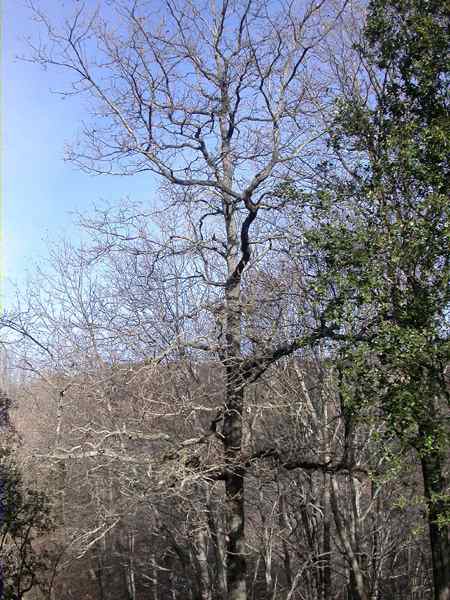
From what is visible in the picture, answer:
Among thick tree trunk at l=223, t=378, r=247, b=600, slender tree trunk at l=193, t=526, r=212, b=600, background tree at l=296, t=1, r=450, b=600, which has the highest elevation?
background tree at l=296, t=1, r=450, b=600

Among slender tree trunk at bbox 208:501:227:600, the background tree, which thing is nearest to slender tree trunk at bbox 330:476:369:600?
the background tree

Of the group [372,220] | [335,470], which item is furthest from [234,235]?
[335,470]

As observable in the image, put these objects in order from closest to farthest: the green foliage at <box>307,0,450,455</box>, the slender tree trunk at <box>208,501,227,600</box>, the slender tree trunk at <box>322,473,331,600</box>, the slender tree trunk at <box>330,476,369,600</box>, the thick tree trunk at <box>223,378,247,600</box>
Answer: the green foliage at <box>307,0,450,455</box> < the thick tree trunk at <box>223,378,247,600</box> < the slender tree trunk at <box>330,476,369,600</box> < the slender tree trunk at <box>322,473,331,600</box> < the slender tree trunk at <box>208,501,227,600</box>

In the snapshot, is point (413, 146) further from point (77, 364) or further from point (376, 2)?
point (77, 364)

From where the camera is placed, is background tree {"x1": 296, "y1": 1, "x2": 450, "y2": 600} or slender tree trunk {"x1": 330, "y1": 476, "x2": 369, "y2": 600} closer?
background tree {"x1": 296, "y1": 1, "x2": 450, "y2": 600}

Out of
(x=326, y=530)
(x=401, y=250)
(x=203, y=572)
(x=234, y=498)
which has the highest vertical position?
(x=401, y=250)

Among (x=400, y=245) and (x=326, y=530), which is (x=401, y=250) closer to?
(x=400, y=245)

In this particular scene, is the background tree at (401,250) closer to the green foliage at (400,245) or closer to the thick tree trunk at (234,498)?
the green foliage at (400,245)

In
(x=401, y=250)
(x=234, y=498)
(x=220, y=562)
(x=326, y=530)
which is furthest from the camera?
(x=220, y=562)

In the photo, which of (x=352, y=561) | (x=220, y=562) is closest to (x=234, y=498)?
(x=352, y=561)

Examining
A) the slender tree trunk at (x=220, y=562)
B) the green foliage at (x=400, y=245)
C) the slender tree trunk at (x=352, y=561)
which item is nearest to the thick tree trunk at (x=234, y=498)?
the green foliage at (x=400, y=245)

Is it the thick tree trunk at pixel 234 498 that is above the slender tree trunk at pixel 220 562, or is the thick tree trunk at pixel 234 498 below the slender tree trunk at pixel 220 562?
above

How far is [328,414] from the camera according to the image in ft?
34.0

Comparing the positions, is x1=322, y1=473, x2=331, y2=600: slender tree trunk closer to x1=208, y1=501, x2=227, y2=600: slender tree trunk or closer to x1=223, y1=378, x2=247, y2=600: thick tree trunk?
x1=208, y1=501, x2=227, y2=600: slender tree trunk
